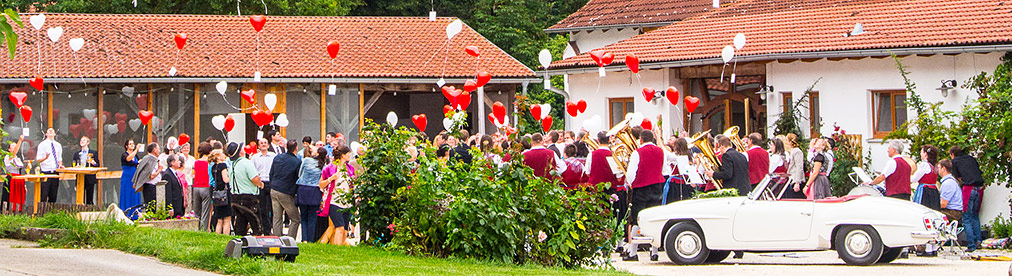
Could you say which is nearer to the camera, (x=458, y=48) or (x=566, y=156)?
(x=566, y=156)

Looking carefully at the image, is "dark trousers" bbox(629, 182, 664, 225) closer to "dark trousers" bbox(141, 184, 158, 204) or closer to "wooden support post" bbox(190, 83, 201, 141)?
"dark trousers" bbox(141, 184, 158, 204)

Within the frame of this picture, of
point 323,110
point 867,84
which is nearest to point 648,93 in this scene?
point 867,84

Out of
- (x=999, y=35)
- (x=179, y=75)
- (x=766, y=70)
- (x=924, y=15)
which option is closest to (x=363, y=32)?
(x=179, y=75)

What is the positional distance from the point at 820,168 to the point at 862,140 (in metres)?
4.46

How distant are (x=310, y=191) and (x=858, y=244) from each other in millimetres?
5875

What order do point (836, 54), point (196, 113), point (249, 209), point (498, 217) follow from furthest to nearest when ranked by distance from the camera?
point (196, 113), point (836, 54), point (249, 209), point (498, 217)

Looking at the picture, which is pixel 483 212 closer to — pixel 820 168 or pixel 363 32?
pixel 820 168

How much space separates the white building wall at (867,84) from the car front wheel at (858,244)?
5281mm

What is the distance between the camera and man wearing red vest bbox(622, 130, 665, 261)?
1497 cm

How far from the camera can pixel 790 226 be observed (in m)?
13.7

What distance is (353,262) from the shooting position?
11.7 meters

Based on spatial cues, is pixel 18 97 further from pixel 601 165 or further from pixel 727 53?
pixel 601 165

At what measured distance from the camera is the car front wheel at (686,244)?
14078mm

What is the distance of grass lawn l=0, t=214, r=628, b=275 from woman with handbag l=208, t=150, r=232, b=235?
6.98 ft
